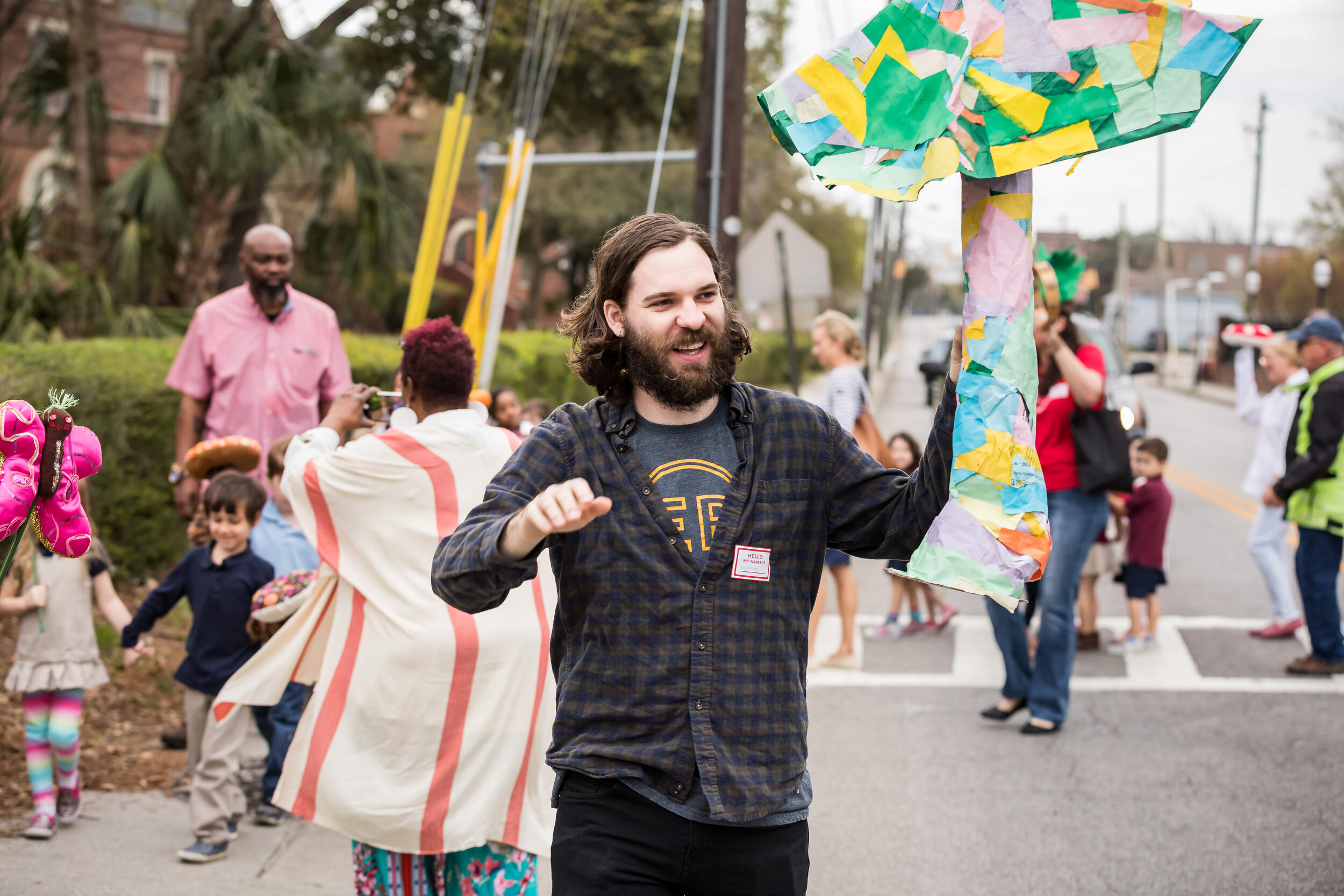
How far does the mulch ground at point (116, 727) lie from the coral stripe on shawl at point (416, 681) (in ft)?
6.46

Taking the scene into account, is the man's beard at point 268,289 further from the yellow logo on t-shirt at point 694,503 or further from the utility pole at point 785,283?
the utility pole at point 785,283

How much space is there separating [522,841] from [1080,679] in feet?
15.8

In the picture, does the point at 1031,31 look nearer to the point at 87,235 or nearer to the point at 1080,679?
the point at 1080,679

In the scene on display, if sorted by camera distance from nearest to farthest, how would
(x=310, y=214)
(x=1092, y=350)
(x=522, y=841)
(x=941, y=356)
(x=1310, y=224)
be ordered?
(x=522, y=841) → (x=1092, y=350) → (x=310, y=214) → (x=941, y=356) → (x=1310, y=224)

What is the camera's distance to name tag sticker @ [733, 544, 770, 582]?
7.72 ft

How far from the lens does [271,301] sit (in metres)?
5.76

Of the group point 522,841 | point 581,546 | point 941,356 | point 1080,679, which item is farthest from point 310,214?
point 941,356

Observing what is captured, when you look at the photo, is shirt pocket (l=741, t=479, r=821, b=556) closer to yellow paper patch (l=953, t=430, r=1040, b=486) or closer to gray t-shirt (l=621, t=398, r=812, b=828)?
gray t-shirt (l=621, t=398, r=812, b=828)

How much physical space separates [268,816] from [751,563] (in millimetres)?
3404

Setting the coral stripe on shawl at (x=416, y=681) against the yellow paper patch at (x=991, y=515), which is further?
the coral stripe on shawl at (x=416, y=681)

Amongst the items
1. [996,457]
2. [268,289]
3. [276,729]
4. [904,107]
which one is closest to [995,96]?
[904,107]

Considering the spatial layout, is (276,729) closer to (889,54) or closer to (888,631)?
(889,54)

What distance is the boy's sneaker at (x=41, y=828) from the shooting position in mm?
4594

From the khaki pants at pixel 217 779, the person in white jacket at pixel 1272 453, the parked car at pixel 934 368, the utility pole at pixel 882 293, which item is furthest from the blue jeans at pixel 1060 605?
the utility pole at pixel 882 293
